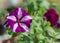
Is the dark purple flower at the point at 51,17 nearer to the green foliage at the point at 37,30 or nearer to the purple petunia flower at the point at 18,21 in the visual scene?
the green foliage at the point at 37,30

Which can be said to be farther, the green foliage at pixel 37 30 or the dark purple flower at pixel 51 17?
the dark purple flower at pixel 51 17

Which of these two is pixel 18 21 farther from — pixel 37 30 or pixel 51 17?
pixel 51 17

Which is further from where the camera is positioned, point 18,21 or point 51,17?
point 51,17

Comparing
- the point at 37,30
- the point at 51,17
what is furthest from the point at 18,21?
the point at 51,17

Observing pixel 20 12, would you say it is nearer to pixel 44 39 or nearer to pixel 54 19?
pixel 44 39

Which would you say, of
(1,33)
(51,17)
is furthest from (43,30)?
(1,33)

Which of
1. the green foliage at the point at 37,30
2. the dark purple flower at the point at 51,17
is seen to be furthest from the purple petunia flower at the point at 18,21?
the dark purple flower at the point at 51,17

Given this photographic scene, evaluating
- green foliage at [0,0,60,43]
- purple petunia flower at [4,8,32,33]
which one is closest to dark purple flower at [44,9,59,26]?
green foliage at [0,0,60,43]

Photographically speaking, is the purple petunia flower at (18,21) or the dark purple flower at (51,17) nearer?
the purple petunia flower at (18,21)

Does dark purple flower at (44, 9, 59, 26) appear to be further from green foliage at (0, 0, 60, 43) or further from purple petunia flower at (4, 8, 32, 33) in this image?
purple petunia flower at (4, 8, 32, 33)
